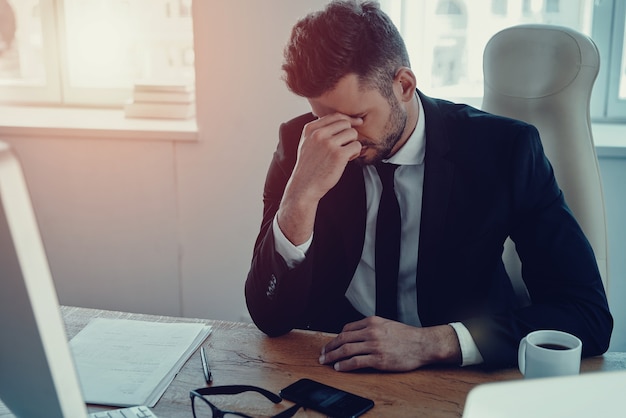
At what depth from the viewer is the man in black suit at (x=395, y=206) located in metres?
1.35

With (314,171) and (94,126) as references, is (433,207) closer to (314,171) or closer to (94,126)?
(314,171)

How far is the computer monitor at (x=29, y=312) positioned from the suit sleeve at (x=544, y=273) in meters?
0.71

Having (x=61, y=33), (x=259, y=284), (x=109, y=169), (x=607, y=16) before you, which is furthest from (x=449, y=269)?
(x=61, y=33)

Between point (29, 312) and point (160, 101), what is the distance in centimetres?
217

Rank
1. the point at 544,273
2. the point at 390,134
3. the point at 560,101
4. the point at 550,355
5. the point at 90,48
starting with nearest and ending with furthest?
the point at 550,355 → the point at 544,273 → the point at 390,134 → the point at 560,101 → the point at 90,48

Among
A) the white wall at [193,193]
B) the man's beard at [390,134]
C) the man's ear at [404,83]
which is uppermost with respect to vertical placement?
the man's ear at [404,83]

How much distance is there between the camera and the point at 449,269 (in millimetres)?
1440

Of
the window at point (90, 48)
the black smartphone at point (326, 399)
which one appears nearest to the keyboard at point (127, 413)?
the black smartphone at point (326, 399)

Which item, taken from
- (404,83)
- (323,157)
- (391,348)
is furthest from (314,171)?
(391,348)

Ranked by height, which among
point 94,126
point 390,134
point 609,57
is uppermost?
point 609,57

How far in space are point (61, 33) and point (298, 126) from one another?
1.62m

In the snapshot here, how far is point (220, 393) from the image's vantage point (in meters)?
1.03

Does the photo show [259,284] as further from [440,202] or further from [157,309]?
[157,309]

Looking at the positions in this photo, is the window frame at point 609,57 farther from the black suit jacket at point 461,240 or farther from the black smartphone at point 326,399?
the black smartphone at point 326,399
